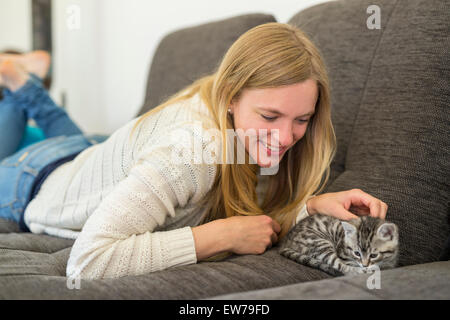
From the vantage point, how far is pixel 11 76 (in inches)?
76.0

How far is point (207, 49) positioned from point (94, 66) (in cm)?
179

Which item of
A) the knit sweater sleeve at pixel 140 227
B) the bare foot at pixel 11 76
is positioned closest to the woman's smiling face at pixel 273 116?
the knit sweater sleeve at pixel 140 227

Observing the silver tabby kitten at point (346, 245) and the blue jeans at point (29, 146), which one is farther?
the blue jeans at point (29, 146)

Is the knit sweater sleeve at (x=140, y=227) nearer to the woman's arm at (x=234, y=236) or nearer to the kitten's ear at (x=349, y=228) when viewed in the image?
the woman's arm at (x=234, y=236)

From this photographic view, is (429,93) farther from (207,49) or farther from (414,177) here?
(207,49)

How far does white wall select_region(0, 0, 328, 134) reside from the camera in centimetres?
306

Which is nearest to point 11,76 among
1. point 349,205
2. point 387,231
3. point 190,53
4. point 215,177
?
point 190,53

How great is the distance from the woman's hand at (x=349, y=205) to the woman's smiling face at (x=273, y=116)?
157mm

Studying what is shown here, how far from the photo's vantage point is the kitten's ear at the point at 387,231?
941 mm

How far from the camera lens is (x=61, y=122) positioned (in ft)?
6.63

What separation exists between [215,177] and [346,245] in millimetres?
326
